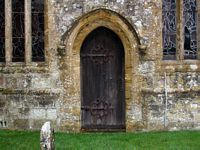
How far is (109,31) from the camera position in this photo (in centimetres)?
1587

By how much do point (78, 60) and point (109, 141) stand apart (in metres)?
3.12

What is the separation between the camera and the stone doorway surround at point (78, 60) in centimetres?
1533

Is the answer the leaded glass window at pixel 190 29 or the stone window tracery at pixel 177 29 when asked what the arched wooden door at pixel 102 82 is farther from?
the leaded glass window at pixel 190 29

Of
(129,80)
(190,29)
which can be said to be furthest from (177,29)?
(129,80)

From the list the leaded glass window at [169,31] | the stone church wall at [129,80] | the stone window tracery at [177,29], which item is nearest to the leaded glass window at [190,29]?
the stone window tracery at [177,29]

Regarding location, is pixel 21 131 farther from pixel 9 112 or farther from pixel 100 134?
pixel 100 134

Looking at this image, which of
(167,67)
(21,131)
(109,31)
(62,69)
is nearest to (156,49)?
(167,67)

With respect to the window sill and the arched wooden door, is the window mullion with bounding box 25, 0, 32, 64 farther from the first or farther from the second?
the arched wooden door

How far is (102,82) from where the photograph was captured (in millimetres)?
15906

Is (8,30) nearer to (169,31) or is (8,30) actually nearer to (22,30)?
(22,30)

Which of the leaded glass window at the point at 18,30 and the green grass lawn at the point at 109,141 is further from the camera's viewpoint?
the leaded glass window at the point at 18,30

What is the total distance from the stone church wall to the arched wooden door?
471 millimetres

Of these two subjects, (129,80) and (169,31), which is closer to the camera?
(129,80)

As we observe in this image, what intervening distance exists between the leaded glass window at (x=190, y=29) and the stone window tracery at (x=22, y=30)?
4404 mm
